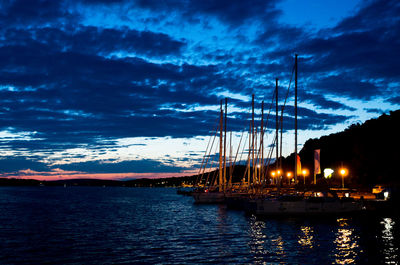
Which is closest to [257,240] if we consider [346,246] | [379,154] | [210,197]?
[346,246]

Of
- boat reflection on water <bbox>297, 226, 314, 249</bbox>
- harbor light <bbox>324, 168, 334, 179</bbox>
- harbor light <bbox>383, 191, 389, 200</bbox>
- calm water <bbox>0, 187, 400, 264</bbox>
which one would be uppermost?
harbor light <bbox>324, 168, 334, 179</bbox>

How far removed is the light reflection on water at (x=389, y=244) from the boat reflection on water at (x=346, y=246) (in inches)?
72.8

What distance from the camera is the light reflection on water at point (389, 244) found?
2453 cm

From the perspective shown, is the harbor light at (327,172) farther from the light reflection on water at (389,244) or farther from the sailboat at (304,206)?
the light reflection on water at (389,244)

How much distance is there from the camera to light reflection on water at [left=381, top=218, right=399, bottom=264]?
24.5 m

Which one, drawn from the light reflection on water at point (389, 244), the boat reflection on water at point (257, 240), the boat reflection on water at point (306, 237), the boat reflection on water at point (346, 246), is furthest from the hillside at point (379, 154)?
the boat reflection on water at point (306, 237)

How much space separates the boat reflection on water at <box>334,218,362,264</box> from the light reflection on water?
1.85 metres

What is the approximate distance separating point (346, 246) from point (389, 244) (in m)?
3.46

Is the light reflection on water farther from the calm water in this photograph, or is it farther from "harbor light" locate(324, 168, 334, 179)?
"harbor light" locate(324, 168, 334, 179)

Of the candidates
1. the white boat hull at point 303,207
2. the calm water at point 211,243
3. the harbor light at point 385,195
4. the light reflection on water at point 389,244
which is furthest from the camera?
the harbor light at point 385,195

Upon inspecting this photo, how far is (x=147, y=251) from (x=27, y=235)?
52.3 ft

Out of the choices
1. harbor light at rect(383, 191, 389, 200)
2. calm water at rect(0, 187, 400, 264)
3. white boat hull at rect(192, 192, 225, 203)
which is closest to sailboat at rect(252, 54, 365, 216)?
calm water at rect(0, 187, 400, 264)

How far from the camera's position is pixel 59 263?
944 inches

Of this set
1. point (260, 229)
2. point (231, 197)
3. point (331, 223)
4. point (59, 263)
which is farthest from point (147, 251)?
point (231, 197)
